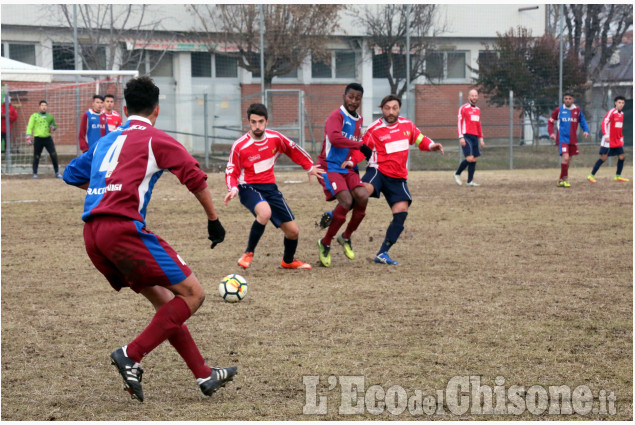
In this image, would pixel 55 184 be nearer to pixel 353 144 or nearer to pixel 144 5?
pixel 144 5

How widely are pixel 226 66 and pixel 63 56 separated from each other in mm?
5842

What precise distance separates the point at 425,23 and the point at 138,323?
74.9ft

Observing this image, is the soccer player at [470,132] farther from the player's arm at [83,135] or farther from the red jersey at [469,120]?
the player's arm at [83,135]

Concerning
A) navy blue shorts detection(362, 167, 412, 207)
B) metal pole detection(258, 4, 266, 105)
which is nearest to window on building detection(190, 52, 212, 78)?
metal pole detection(258, 4, 266, 105)

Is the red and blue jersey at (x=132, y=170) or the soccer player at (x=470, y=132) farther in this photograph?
the soccer player at (x=470, y=132)

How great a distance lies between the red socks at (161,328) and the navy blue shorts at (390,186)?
481 cm

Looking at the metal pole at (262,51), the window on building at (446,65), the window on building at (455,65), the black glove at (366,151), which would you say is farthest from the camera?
the window on building at (455,65)

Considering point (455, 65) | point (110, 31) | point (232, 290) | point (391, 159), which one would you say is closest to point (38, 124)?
point (110, 31)

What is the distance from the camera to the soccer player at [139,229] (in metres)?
4.27

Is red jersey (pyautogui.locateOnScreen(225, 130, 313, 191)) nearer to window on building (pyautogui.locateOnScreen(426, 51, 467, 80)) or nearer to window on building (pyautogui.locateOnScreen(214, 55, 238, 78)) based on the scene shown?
window on building (pyautogui.locateOnScreen(214, 55, 238, 78))

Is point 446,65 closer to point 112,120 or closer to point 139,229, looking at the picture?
point 112,120

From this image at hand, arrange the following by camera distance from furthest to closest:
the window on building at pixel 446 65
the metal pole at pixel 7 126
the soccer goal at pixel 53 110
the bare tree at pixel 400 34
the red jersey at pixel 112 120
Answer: the window on building at pixel 446 65 < the bare tree at pixel 400 34 < the soccer goal at pixel 53 110 < the metal pole at pixel 7 126 < the red jersey at pixel 112 120

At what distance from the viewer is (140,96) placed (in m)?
4.54

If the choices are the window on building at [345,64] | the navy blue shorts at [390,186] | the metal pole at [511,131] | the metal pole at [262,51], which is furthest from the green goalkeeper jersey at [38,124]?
the metal pole at [511,131]
